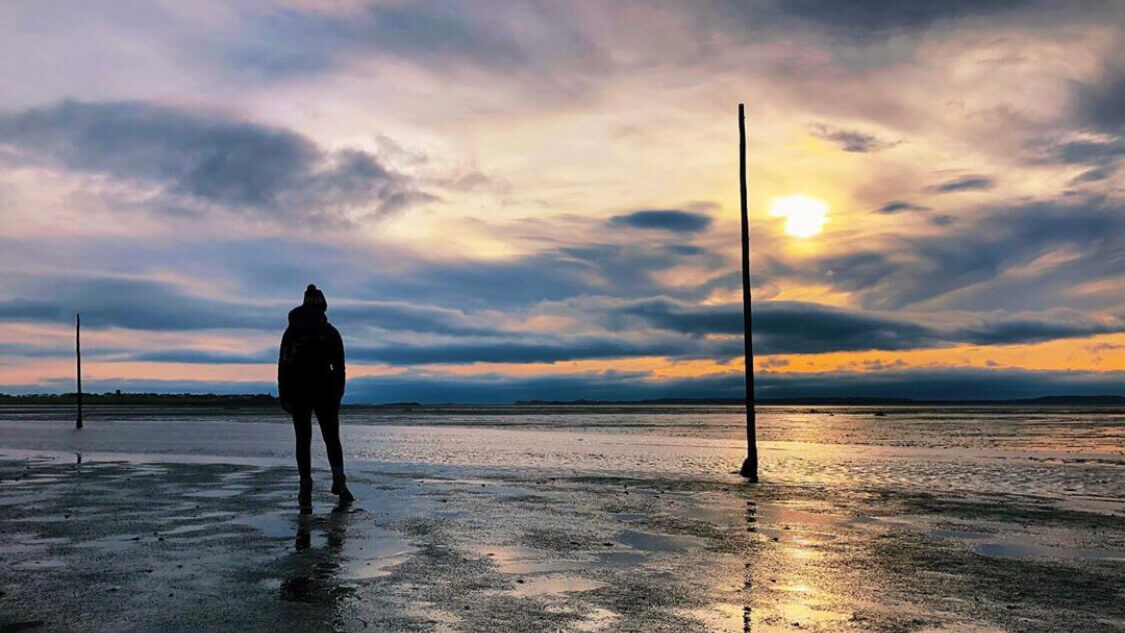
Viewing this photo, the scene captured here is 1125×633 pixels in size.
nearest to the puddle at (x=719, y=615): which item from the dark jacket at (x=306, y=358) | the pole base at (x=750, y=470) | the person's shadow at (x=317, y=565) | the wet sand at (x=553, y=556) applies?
the wet sand at (x=553, y=556)

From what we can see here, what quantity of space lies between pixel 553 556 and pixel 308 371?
5.44 metres

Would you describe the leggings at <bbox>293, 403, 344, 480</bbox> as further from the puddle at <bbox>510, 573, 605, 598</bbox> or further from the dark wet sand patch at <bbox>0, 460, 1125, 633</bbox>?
the puddle at <bbox>510, 573, 605, 598</bbox>

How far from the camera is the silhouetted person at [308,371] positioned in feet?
41.8

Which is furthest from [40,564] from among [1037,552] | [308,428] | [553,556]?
[1037,552]

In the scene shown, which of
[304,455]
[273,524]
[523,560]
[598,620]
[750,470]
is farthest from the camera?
[750,470]

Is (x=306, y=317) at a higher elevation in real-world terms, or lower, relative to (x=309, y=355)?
higher

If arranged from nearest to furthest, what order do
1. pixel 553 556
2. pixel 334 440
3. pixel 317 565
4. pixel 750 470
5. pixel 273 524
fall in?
pixel 317 565
pixel 553 556
pixel 273 524
pixel 334 440
pixel 750 470

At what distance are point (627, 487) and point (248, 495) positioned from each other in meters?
6.95

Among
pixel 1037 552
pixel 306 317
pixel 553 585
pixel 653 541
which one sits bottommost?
pixel 1037 552

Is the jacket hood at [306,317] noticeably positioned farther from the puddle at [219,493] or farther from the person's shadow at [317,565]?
the puddle at [219,493]

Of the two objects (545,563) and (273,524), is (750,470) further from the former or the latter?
(545,563)

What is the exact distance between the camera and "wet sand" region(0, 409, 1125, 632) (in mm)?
6465

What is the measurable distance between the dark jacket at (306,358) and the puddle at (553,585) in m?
6.05

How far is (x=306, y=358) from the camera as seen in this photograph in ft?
42.0
